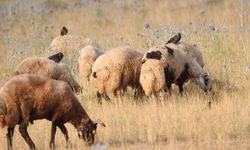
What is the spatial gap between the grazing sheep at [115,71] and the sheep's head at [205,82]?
1.18 meters

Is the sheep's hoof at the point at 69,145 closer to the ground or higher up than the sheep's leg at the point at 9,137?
closer to the ground

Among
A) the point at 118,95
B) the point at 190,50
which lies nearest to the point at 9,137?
the point at 118,95

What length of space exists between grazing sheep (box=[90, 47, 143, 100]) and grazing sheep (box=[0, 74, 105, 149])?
2.70m

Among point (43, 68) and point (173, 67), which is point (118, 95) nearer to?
point (173, 67)

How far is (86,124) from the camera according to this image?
10.6m

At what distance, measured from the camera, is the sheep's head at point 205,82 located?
45.9 feet

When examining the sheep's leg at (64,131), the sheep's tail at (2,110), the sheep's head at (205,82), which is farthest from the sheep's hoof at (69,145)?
the sheep's head at (205,82)

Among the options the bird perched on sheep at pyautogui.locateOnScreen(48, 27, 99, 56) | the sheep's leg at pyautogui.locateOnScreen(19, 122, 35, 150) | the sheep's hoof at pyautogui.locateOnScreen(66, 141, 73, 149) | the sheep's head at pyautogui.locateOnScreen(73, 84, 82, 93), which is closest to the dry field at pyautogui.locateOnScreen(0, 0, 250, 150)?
the sheep's hoof at pyautogui.locateOnScreen(66, 141, 73, 149)

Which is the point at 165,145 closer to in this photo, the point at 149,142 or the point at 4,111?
the point at 149,142

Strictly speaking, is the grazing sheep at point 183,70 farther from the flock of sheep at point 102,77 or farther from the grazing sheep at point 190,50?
the grazing sheep at point 190,50

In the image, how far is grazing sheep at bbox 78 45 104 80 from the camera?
1464 cm

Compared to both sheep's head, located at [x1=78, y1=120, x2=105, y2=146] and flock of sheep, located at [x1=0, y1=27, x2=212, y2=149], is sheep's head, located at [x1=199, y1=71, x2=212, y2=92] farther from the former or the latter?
sheep's head, located at [x1=78, y1=120, x2=105, y2=146]

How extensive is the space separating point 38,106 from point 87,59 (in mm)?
4434

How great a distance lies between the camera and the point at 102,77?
43.6 feet
